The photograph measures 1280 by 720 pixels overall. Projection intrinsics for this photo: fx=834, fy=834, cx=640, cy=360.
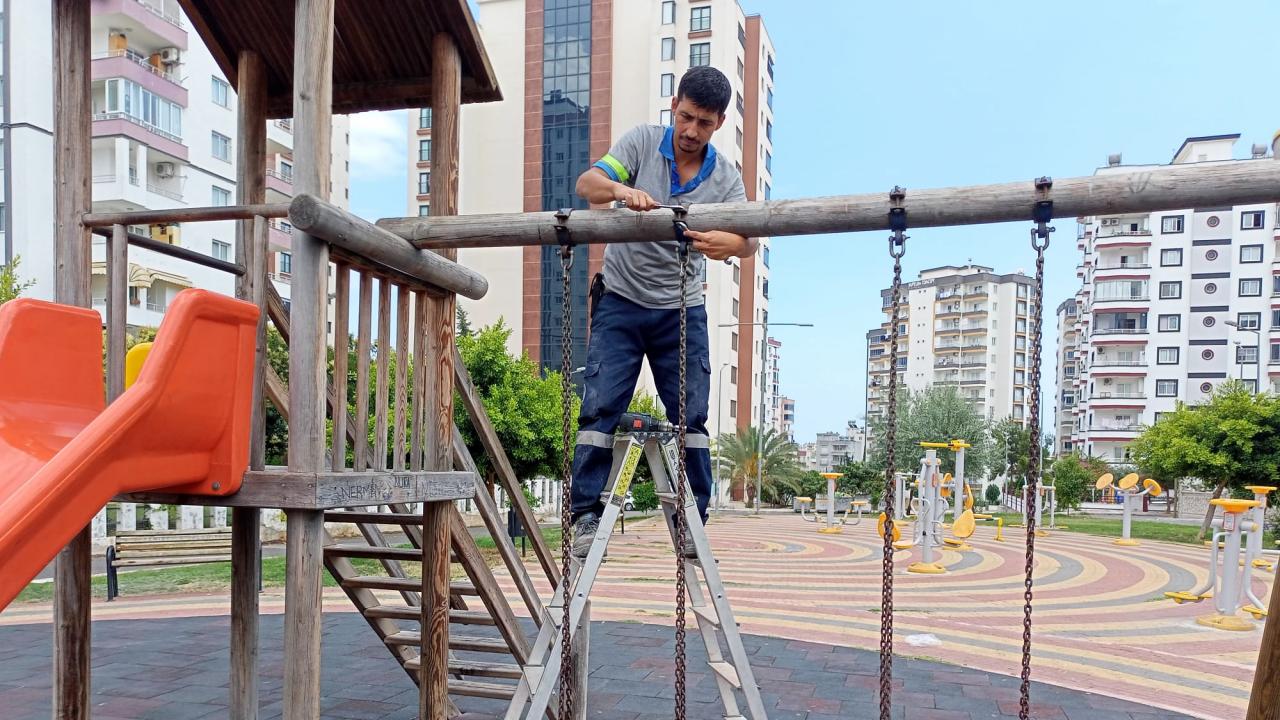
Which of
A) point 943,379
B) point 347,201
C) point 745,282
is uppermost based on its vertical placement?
point 347,201

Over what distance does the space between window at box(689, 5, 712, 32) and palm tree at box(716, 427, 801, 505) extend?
22494 mm

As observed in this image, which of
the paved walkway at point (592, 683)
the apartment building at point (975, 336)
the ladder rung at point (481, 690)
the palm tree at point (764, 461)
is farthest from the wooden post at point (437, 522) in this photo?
the apartment building at point (975, 336)

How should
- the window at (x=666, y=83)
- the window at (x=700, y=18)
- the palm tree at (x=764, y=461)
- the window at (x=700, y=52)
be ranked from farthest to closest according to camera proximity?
the window at (x=666, y=83) → the window at (x=700, y=18) → the window at (x=700, y=52) → the palm tree at (x=764, y=461)

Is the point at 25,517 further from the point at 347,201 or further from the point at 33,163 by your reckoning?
the point at 347,201

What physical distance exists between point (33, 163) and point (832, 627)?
3066 centimetres

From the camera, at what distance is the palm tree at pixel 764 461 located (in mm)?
34594

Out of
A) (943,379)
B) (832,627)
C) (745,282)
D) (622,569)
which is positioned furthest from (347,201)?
(943,379)

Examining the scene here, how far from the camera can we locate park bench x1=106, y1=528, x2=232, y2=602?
7.81 metres

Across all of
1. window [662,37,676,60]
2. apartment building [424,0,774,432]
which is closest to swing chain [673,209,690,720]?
apartment building [424,0,774,432]

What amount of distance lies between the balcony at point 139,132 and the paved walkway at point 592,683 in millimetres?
25666

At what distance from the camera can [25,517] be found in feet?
6.09

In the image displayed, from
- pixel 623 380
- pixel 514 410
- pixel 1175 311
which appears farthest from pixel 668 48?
pixel 623 380

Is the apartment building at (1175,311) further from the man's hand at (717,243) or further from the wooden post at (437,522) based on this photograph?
the wooden post at (437,522)

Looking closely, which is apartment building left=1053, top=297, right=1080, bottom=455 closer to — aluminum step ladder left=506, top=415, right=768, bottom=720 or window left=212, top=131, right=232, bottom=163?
window left=212, top=131, right=232, bottom=163
